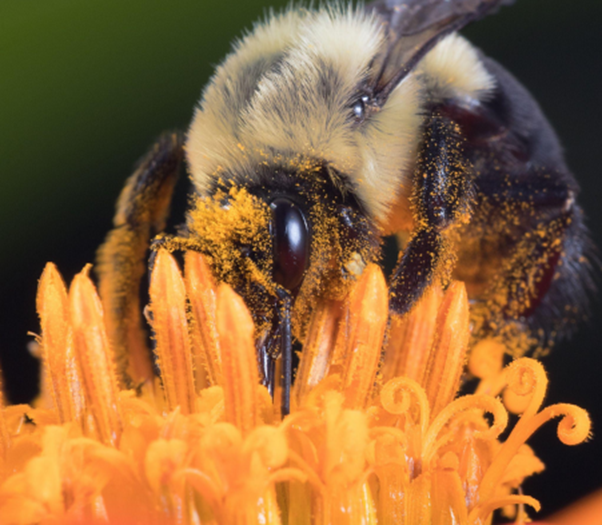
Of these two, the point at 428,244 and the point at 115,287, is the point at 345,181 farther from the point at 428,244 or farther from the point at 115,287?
the point at 115,287

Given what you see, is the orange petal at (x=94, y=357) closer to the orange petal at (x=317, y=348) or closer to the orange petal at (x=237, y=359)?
the orange petal at (x=237, y=359)

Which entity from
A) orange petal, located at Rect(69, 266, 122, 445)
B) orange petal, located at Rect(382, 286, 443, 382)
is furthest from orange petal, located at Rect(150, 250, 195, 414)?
orange petal, located at Rect(382, 286, 443, 382)

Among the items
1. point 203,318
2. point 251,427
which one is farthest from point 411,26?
point 251,427

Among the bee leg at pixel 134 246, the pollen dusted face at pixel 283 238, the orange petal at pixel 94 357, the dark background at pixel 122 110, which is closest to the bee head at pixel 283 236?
the pollen dusted face at pixel 283 238

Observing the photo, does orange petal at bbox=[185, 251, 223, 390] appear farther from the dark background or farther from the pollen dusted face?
the dark background

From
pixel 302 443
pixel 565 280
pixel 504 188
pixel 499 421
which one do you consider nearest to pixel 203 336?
pixel 302 443

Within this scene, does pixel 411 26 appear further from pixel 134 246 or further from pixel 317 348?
pixel 134 246

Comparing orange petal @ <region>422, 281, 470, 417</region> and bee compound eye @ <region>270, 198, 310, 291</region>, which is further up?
bee compound eye @ <region>270, 198, 310, 291</region>
